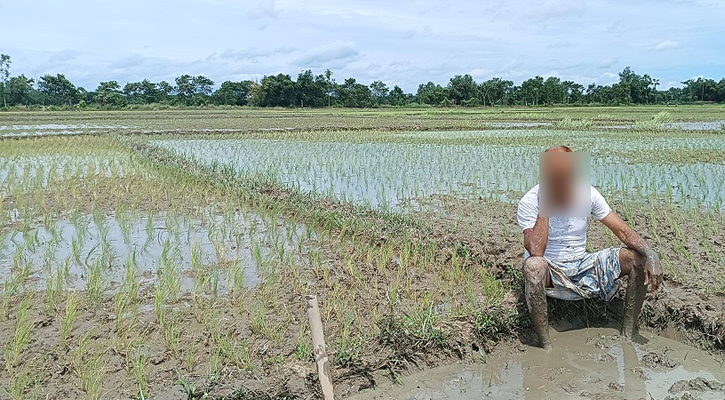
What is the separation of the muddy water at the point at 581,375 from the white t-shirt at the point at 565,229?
1.55 ft

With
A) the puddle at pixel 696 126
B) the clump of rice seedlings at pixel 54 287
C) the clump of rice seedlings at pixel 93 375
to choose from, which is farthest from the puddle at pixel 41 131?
the puddle at pixel 696 126

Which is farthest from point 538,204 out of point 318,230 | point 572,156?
point 318,230

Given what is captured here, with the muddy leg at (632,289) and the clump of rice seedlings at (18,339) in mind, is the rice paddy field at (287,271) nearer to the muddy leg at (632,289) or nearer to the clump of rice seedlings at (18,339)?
the clump of rice seedlings at (18,339)

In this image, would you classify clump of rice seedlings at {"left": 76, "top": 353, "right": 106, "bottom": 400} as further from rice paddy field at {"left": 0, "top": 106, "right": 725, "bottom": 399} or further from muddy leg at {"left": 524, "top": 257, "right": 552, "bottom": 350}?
muddy leg at {"left": 524, "top": 257, "right": 552, "bottom": 350}

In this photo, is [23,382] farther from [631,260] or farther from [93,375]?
[631,260]

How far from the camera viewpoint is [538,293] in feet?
9.12

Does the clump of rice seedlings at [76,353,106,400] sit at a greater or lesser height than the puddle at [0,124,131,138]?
lesser

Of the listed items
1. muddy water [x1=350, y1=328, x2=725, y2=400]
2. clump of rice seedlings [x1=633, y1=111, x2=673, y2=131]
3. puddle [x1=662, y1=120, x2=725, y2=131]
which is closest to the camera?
muddy water [x1=350, y1=328, x2=725, y2=400]

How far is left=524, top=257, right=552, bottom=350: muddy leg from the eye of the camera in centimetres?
277

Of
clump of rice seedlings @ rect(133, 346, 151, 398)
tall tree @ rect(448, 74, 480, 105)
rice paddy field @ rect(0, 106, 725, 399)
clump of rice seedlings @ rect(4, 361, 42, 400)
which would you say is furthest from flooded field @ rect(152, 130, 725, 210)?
tall tree @ rect(448, 74, 480, 105)

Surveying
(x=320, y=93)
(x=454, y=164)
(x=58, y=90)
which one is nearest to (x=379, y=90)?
(x=320, y=93)

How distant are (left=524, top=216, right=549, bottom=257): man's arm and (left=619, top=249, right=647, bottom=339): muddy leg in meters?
0.42

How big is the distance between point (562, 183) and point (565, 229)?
0.31 m

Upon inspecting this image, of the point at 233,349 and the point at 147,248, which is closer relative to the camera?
the point at 233,349
